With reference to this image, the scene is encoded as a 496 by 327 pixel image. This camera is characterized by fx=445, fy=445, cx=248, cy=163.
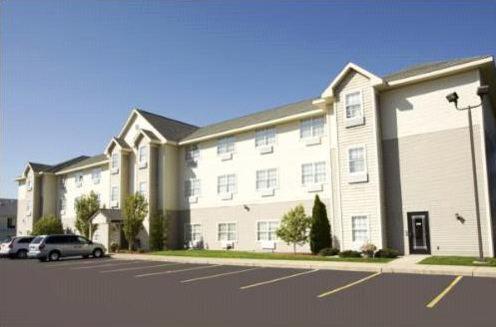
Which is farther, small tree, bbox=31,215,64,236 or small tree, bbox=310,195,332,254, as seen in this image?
small tree, bbox=31,215,64,236

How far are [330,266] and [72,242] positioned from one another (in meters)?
18.9

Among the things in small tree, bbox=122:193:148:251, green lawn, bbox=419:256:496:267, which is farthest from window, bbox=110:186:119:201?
green lawn, bbox=419:256:496:267

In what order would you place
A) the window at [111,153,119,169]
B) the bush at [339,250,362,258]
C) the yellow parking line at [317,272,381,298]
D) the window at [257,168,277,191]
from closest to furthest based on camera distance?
the yellow parking line at [317,272,381,298]
the bush at [339,250,362,258]
the window at [257,168,277,191]
the window at [111,153,119,169]

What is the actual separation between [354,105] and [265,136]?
7897 millimetres

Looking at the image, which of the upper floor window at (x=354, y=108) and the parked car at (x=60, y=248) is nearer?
the upper floor window at (x=354, y=108)

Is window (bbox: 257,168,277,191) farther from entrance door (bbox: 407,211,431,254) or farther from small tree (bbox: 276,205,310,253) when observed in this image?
entrance door (bbox: 407,211,431,254)

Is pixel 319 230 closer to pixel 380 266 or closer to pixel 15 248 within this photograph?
pixel 380 266

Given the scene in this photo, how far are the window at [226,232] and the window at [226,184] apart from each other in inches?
98.0

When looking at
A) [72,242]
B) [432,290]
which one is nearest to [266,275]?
[432,290]

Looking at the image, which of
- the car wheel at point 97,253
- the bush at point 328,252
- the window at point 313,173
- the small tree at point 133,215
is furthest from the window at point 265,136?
the car wheel at point 97,253

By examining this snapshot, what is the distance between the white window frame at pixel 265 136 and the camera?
31031mm

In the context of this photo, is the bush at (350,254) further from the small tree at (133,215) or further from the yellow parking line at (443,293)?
the small tree at (133,215)

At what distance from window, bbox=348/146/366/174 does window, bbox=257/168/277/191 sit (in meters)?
6.52

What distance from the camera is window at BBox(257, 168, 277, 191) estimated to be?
3034 cm
